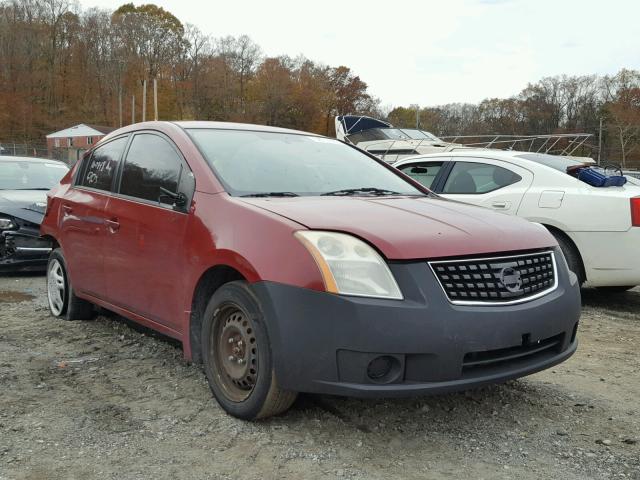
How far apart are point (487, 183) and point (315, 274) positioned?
4.27 meters

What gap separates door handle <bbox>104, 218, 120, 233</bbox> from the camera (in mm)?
3977

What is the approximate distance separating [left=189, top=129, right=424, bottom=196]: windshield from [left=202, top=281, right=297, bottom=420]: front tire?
0.65 meters

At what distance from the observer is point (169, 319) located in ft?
11.5

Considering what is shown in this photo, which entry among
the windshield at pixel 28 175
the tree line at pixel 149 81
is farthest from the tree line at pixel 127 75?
the windshield at pixel 28 175

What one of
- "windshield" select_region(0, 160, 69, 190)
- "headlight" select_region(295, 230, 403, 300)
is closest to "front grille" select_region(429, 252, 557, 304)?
"headlight" select_region(295, 230, 403, 300)

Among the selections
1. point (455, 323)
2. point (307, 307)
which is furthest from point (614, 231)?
point (307, 307)

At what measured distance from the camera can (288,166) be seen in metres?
3.76

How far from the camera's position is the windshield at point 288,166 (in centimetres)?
349

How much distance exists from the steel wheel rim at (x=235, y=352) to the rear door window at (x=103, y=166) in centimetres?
172

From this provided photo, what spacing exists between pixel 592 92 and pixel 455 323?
81.8 meters

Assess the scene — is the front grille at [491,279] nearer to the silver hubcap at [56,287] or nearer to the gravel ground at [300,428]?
the gravel ground at [300,428]

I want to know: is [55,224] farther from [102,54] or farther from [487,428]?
[102,54]

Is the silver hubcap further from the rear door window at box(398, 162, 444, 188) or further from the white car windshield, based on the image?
the white car windshield

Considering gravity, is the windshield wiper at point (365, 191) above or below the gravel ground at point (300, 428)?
above
